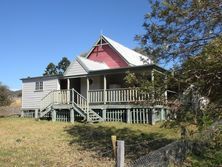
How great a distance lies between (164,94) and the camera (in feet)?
33.1

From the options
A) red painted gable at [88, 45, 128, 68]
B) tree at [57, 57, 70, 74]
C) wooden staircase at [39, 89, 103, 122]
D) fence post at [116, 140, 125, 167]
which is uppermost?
tree at [57, 57, 70, 74]

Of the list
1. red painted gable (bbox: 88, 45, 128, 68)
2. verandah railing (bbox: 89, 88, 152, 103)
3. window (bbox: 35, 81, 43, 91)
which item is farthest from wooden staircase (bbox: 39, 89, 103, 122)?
red painted gable (bbox: 88, 45, 128, 68)

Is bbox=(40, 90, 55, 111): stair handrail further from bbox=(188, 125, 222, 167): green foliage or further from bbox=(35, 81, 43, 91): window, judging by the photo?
bbox=(188, 125, 222, 167): green foliage

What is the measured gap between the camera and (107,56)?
28922 mm

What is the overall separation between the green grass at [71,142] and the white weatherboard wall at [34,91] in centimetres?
617

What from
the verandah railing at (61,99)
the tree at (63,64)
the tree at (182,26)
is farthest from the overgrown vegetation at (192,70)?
the tree at (63,64)

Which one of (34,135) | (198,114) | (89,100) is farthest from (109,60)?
(198,114)

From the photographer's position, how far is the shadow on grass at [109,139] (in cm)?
1221

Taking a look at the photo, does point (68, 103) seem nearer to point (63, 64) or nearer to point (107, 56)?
point (107, 56)

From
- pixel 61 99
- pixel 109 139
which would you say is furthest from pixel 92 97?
pixel 109 139

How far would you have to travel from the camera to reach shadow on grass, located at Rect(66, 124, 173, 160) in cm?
1221

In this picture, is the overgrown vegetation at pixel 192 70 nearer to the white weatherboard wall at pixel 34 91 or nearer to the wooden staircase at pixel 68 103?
the wooden staircase at pixel 68 103

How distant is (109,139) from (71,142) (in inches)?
74.6

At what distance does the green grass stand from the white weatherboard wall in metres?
6.17
